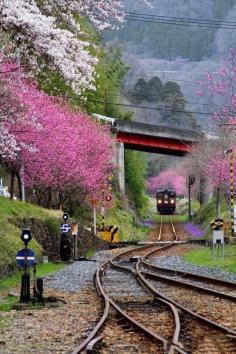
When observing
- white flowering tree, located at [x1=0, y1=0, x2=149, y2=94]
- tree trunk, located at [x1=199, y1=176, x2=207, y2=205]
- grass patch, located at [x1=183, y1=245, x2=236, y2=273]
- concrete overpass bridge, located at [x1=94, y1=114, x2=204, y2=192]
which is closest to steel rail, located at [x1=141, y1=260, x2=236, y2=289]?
grass patch, located at [x1=183, y1=245, x2=236, y2=273]

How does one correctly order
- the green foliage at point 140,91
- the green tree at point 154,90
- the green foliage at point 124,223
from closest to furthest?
the green foliage at point 124,223 → the green foliage at point 140,91 → the green tree at point 154,90

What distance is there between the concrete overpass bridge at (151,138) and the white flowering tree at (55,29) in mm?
55771

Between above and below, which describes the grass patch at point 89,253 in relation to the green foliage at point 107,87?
below

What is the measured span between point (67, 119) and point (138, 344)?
3497cm

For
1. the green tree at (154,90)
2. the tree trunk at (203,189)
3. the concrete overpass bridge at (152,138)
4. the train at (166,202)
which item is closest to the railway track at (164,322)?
the concrete overpass bridge at (152,138)

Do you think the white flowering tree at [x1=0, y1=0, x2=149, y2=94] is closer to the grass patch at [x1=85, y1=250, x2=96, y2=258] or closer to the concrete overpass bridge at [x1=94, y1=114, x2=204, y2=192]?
the grass patch at [x1=85, y1=250, x2=96, y2=258]

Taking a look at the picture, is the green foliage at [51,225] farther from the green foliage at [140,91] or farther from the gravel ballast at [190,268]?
the green foliage at [140,91]

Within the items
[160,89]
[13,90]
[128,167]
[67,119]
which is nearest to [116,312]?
[13,90]

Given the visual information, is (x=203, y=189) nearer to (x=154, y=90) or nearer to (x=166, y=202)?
(x=166, y=202)

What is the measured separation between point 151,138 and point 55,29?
62.2m

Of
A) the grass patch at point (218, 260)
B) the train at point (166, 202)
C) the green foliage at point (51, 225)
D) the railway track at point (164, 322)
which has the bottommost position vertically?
the railway track at point (164, 322)

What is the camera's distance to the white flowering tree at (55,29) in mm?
12560

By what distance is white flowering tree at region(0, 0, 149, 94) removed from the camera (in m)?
12.6

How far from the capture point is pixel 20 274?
21969mm
